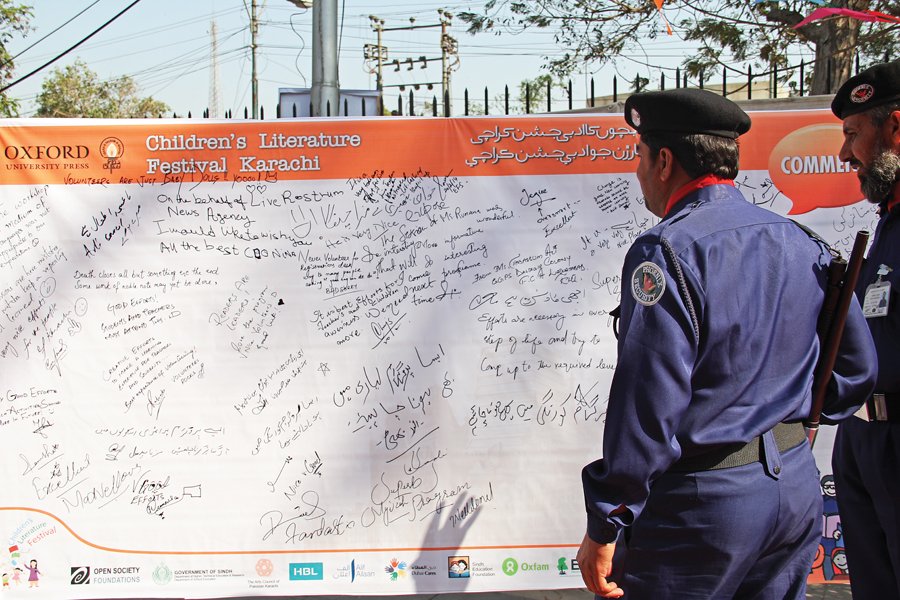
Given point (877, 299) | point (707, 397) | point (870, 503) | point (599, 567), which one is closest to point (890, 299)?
point (877, 299)

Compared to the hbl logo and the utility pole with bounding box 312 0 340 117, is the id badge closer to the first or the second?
A: the hbl logo

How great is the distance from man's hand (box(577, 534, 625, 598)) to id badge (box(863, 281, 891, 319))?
3.91 ft

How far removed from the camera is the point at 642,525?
1925 mm

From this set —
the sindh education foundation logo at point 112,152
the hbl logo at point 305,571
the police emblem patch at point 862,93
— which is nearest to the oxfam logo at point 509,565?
the hbl logo at point 305,571

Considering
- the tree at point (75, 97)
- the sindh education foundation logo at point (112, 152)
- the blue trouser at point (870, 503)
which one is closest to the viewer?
the blue trouser at point (870, 503)

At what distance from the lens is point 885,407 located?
8.06 ft

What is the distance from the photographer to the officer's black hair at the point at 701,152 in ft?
6.69

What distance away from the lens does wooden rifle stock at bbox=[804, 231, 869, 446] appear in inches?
80.2

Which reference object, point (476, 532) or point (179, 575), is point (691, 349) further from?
point (179, 575)

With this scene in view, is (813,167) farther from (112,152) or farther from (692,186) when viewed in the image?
(112,152)

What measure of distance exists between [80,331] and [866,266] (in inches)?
119

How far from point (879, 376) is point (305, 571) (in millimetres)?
2324

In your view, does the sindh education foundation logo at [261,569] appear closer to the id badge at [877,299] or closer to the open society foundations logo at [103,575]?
the open society foundations logo at [103,575]

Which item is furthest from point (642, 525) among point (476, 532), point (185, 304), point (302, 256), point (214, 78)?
point (214, 78)
